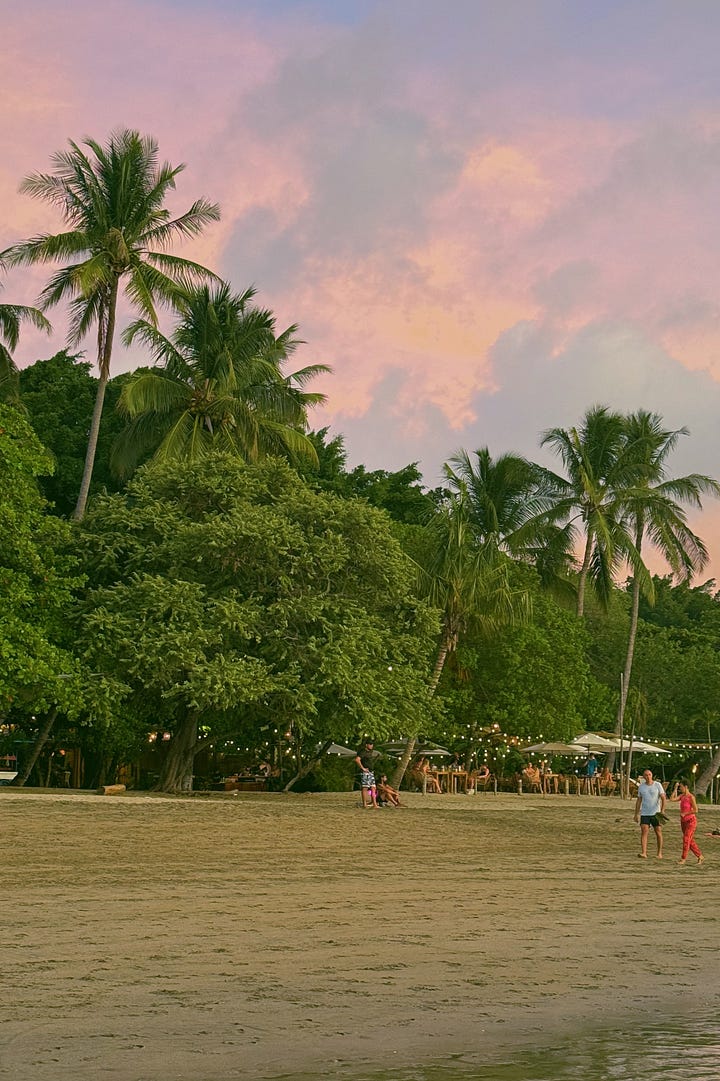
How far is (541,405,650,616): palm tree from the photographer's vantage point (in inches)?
1794

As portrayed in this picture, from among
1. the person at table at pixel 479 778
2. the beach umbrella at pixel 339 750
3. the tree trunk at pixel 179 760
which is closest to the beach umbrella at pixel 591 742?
the person at table at pixel 479 778

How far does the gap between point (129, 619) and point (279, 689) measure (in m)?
3.59

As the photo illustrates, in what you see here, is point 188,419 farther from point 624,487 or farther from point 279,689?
point 624,487

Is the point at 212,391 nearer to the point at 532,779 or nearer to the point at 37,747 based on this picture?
the point at 37,747

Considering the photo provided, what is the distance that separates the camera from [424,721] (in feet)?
105

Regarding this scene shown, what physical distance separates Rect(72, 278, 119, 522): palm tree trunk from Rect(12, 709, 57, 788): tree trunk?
4928mm

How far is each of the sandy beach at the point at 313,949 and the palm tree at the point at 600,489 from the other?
86.1 feet

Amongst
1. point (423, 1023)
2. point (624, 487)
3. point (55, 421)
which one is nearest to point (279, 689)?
point (55, 421)

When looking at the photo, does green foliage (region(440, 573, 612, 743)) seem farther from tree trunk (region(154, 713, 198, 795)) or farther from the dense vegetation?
tree trunk (region(154, 713, 198, 795))

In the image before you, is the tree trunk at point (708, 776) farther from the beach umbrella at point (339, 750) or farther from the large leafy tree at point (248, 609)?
the large leafy tree at point (248, 609)

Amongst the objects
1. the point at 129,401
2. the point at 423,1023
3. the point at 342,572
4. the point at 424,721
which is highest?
the point at 129,401

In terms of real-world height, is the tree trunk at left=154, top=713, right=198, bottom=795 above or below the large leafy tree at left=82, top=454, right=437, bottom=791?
below

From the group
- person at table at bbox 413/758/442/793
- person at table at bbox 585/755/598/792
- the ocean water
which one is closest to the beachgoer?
person at table at bbox 413/758/442/793

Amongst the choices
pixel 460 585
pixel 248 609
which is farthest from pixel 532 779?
pixel 248 609
